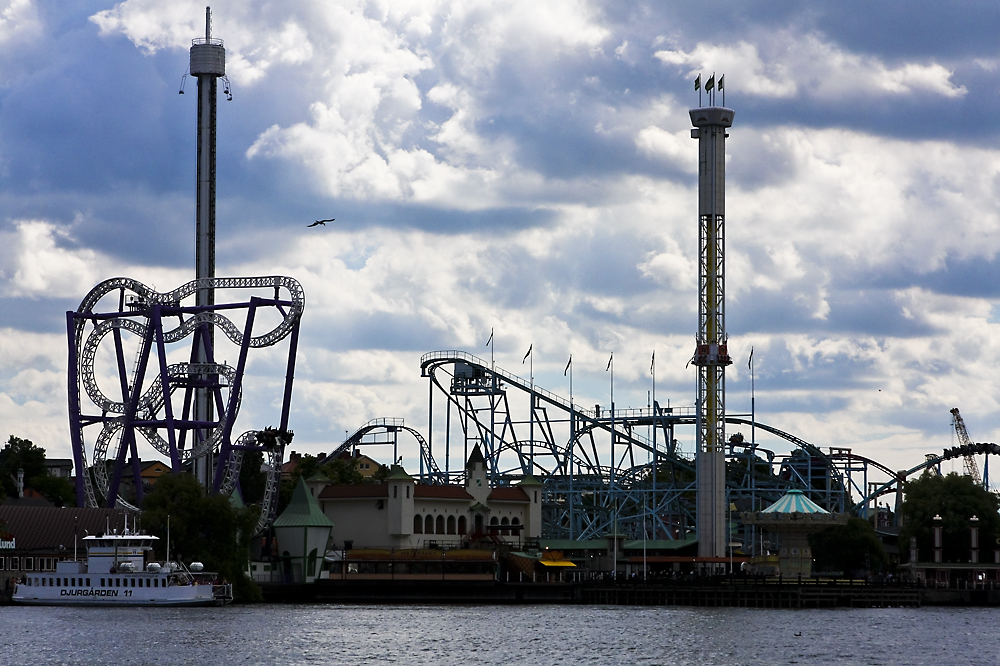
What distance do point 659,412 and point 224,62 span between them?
44.8 m

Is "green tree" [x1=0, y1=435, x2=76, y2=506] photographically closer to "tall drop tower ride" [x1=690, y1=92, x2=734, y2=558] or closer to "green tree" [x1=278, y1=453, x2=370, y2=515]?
"green tree" [x1=278, y1=453, x2=370, y2=515]

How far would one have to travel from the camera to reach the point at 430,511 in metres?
141

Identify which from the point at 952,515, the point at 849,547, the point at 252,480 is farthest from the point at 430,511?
the point at 952,515

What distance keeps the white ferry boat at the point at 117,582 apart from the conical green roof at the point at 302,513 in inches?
907

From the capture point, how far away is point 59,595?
108 meters

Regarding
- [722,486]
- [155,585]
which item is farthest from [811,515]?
[155,585]

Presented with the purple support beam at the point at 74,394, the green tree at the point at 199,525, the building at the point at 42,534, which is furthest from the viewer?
the purple support beam at the point at 74,394

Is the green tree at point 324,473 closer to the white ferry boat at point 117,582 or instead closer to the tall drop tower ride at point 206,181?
the tall drop tower ride at point 206,181

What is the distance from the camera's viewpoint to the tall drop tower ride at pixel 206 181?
138 meters

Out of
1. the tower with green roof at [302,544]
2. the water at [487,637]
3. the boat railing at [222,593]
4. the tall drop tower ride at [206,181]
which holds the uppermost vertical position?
the tall drop tower ride at [206,181]

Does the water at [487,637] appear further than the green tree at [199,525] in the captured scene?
No

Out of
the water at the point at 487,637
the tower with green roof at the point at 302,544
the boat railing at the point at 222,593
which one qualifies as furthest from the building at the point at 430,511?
the boat railing at the point at 222,593

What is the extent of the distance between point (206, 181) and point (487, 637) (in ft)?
212

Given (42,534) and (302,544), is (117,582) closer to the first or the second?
(42,534)
